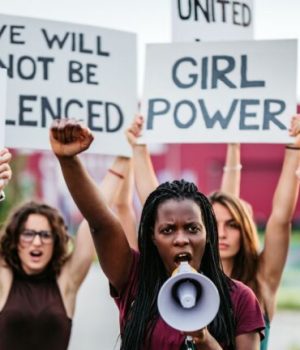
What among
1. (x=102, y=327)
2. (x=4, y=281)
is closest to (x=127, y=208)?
(x=4, y=281)

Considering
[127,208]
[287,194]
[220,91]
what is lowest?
[127,208]

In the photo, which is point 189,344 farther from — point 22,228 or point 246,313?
point 22,228

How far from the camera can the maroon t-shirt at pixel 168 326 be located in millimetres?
3260

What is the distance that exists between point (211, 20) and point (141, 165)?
0.94 metres

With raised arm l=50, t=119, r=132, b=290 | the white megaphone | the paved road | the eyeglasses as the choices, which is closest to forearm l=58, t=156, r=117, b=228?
raised arm l=50, t=119, r=132, b=290

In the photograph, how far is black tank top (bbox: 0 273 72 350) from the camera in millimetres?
4980

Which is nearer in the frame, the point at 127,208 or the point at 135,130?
the point at 135,130

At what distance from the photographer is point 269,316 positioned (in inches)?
179

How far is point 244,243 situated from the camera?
15.8 feet

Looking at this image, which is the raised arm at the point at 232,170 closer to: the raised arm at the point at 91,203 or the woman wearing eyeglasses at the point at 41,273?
the woman wearing eyeglasses at the point at 41,273

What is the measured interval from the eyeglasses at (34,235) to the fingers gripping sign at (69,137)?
2029 mm

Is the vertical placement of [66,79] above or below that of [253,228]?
above

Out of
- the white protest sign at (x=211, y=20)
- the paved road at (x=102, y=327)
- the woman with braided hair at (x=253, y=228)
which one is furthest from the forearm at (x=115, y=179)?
the paved road at (x=102, y=327)

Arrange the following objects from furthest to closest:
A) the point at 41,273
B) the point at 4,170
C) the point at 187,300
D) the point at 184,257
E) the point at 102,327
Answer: the point at 102,327 < the point at 41,273 < the point at 4,170 < the point at 184,257 < the point at 187,300
